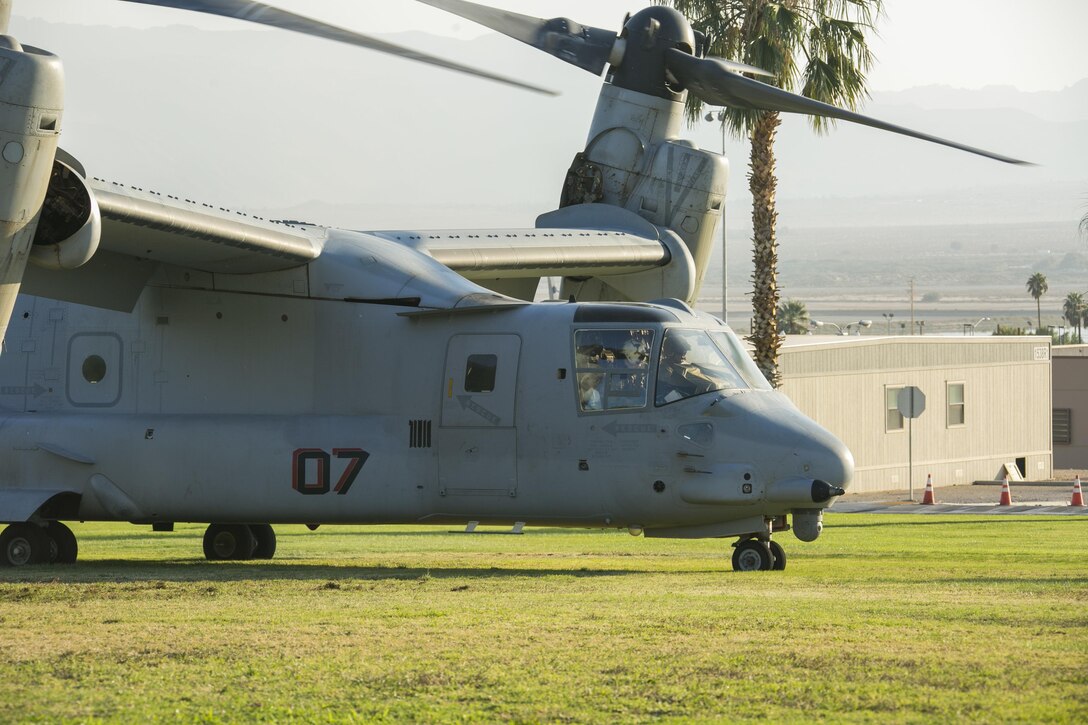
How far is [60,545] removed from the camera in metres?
16.9

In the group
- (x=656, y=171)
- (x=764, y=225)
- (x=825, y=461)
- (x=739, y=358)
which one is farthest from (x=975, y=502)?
(x=825, y=461)

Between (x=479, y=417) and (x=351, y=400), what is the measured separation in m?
1.53

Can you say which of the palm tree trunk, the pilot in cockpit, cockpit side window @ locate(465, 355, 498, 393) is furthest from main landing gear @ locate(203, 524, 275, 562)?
the palm tree trunk

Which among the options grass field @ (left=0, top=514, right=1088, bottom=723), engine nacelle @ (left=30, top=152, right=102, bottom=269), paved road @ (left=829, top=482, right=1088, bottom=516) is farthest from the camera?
paved road @ (left=829, top=482, right=1088, bottom=516)

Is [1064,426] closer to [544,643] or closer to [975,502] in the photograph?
[975,502]

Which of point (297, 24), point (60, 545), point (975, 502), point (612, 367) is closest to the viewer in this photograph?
point (297, 24)

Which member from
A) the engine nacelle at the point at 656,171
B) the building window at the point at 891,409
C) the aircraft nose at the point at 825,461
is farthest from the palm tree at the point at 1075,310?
the aircraft nose at the point at 825,461

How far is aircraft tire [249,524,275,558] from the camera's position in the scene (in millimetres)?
18078

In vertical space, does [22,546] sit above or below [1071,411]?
below

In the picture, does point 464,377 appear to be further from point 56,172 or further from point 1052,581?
point 1052,581

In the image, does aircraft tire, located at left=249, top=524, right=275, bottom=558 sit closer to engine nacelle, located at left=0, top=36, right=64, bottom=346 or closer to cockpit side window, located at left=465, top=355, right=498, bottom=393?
cockpit side window, located at left=465, top=355, right=498, bottom=393

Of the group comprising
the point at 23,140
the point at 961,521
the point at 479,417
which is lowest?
the point at 961,521

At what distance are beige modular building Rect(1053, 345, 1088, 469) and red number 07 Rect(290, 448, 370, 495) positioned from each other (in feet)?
161

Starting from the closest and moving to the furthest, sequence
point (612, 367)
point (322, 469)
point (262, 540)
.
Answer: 1. point (612, 367)
2. point (322, 469)
3. point (262, 540)
